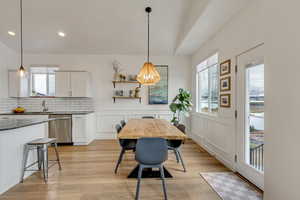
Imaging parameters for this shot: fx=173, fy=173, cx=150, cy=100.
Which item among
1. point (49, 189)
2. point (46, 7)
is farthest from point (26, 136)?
point (46, 7)

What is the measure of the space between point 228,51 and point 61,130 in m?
4.45

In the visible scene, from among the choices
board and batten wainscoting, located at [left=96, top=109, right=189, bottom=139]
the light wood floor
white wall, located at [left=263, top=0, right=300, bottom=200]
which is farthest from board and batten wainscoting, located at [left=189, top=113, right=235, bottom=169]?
board and batten wainscoting, located at [left=96, top=109, right=189, bottom=139]

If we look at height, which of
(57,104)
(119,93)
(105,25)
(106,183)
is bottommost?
(106,183)

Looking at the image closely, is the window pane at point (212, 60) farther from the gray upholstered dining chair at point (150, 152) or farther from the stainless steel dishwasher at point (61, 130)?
the stainless steel dishwasher at point (61, 130)

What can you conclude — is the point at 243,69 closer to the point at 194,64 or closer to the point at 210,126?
the point at 210,126

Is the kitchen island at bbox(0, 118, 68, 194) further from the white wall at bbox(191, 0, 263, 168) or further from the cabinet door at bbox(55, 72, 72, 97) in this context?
the white wall at bbox(191, 0, 263, 168)

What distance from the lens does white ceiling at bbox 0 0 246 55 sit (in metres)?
3.57

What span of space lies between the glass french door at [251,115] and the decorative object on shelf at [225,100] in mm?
253

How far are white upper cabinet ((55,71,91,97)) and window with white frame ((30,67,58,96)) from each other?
1.92 ft

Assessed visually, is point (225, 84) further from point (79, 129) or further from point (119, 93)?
point (79, 129)

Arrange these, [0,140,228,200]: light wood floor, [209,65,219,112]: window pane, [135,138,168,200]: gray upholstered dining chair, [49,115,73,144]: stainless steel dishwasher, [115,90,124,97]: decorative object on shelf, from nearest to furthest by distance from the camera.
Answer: [135,138,168,200]: gray upholstered dining chair < [0,140,228,200]: light wood floor < [209,65,219,112]: window pane < [49,115,73,144]: stainless steel dishwasher < [115,90,124,97]: decorative object on shelf

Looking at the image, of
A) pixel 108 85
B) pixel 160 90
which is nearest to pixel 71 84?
pixel 108 85

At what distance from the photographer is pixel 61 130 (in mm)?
4660

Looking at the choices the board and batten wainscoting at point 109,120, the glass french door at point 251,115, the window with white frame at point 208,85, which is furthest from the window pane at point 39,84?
the glass french door at point 251,115
